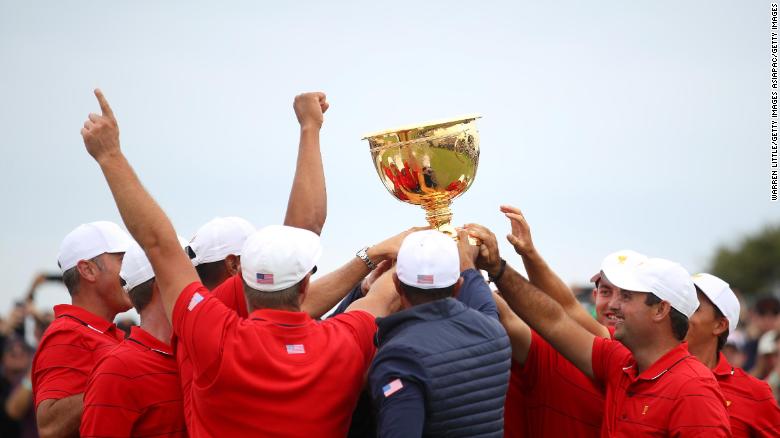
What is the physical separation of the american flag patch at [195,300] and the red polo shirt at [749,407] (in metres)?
3.32

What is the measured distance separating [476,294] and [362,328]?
67 cm

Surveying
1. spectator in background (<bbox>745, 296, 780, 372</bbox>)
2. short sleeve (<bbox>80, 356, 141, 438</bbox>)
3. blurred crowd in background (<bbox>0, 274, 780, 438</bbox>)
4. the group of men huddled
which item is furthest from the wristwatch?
spectator in background (<bbox>745, 296, 780, 372</bbox>)

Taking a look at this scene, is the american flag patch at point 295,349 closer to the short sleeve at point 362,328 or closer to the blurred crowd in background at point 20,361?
the short sleeve at point 362,328

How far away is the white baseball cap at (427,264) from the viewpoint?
189 inches

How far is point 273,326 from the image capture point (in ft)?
15.0

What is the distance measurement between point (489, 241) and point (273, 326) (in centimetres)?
161

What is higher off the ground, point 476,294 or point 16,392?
point 476,294

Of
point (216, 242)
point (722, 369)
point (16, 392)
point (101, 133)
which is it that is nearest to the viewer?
point (101, 133)

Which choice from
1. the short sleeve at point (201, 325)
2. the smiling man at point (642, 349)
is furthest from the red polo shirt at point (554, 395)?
the short sleeve at point (201, 325)

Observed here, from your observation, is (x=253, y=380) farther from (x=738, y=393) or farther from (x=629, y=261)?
(x=738, y=393)

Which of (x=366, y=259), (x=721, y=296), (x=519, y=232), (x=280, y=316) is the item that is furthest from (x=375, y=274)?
(x=721, y=296)

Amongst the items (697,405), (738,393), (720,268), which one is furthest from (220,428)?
(720,268)

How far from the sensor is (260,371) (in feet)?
14.7

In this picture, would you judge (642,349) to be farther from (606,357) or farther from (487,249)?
(487,249)
